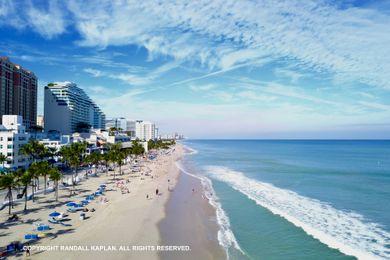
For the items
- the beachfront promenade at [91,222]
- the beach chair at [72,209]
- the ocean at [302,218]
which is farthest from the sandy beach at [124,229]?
the ocean at [302,218]

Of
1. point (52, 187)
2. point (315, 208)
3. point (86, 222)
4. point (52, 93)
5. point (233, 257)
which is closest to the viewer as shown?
point (233, 257)

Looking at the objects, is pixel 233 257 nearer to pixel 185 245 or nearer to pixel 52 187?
pixel 185 245

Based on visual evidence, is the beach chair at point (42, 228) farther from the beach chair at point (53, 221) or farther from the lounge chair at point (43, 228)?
the beach chair at point (53, 221)

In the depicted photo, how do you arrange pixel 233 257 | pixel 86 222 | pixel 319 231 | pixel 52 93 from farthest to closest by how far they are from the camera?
pixel 52 93 < pixel 86 222 < pixel 319 231 < pixel 233 257

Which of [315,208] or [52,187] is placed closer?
[315,208]

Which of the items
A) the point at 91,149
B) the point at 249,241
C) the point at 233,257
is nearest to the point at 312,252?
the point at 249,241

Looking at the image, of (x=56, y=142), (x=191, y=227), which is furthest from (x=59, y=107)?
(x=191, y=227)

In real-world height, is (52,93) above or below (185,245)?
above
